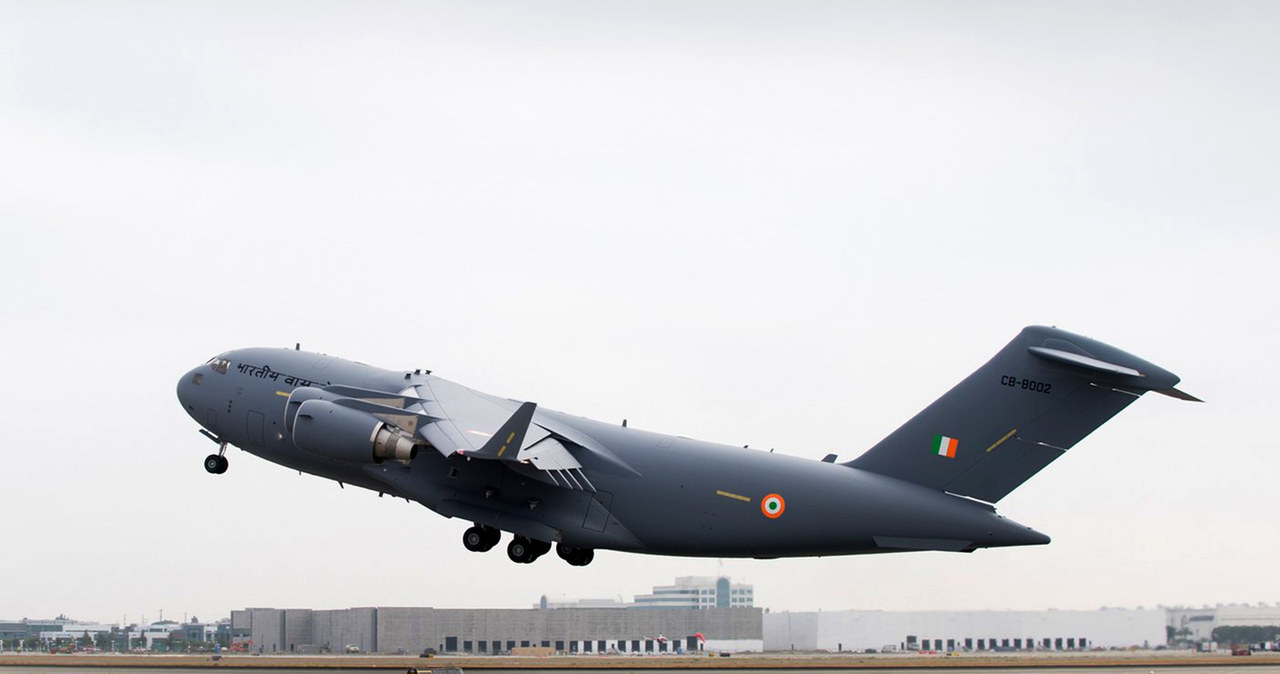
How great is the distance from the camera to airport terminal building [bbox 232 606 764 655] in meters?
40.9

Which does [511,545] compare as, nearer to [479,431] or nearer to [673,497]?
[479,431]

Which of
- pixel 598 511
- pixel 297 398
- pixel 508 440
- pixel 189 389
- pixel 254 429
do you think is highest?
pixel 189 389

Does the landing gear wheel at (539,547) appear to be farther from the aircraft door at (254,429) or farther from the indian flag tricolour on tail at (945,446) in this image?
the indian flag tricolour on tail at (945,446)

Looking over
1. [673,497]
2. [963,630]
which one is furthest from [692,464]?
[963,630]

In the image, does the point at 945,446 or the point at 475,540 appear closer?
the point at 945,446

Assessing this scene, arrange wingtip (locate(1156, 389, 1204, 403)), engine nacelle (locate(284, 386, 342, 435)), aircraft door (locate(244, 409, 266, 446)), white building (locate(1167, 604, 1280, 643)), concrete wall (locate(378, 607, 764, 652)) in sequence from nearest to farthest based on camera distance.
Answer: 1. wingtip (locate(1156, 389, 1204, 403))
2. engine nacelle (locate(284, 386, 342, 435))
3. aircraft door (locate(244, 409, 266, 446))
4. concrete wall (locate(378, 607, 764, 652))
5. white building (locate(1167, 604, 1280, 643))

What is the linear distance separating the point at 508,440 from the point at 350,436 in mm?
3083

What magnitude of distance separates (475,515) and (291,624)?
18.7 m

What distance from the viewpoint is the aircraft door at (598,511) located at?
25109 mm

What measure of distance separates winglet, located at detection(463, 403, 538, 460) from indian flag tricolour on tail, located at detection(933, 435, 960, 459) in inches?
259

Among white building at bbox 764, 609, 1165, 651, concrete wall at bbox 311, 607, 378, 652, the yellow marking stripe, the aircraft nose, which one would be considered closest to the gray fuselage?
the yellow marking stripe

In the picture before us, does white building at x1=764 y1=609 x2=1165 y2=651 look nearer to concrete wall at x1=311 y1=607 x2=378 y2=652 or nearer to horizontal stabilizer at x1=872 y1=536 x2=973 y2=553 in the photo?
concrete wall at x1=311 y1=607 x2=378 y2=652

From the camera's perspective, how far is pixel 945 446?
77.5 ft

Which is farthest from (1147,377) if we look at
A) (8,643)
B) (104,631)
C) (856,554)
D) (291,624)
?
(104,631)
